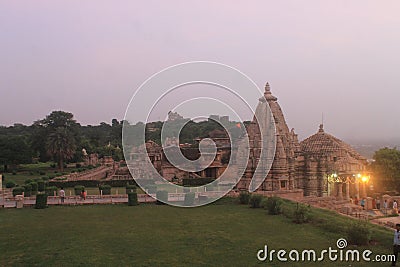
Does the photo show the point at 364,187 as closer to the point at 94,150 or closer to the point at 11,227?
the point at 11,227

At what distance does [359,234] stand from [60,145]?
4465 cm

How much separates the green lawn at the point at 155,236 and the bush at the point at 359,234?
0.51 metres

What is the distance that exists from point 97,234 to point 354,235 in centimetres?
961

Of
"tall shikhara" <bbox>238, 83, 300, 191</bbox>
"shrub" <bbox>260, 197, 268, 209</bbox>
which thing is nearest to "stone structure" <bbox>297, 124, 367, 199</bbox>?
"tall shikhara" <bbox>238, 83, 300, 191</bbox>

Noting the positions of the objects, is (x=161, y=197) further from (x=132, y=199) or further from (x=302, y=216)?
(x=302, y=216)

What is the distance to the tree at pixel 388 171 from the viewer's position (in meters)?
34.9

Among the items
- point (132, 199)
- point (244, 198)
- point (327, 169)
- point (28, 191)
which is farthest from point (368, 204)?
point (28, 191)

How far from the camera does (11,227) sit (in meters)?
16.3

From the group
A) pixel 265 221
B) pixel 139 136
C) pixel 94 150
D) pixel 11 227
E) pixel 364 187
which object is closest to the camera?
pixel 11 227

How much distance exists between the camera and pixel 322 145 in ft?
104

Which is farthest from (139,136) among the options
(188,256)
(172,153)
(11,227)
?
(188,256)

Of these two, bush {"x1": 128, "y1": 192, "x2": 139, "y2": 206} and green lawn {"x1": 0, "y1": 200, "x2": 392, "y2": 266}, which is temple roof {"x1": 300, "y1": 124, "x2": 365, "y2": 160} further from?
bush {"x1": 128, "y1": 192, "x2": 139, "y2": 206}

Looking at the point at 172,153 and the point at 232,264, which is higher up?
the point at 172,153

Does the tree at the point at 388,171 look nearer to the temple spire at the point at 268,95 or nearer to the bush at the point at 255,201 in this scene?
the temple spire at the point at 268,95
